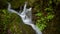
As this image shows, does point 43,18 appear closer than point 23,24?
No

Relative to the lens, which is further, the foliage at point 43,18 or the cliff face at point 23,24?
the foliage at point 43,18

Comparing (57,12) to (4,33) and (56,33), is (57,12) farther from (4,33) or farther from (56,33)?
(4,33)

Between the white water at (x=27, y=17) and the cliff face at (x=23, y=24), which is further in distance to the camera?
the white water at (x=27, y=17)

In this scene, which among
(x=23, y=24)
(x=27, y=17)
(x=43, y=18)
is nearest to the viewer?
(x=23, y=24)

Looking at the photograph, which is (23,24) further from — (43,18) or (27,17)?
(43,18)

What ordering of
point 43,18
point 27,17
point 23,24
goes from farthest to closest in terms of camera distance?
point 27,17 → point 43,18 → point 23,24

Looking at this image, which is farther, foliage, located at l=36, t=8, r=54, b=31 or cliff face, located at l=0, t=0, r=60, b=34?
foliage, located at l=36, t=8, r=54, b=31

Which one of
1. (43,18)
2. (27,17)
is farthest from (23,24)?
(43,18)

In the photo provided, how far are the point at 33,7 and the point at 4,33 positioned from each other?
6.61 ft

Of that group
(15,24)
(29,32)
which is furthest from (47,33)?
(15,24)

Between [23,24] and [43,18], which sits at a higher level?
[43,18]

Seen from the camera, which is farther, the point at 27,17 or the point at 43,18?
the point at 27,17

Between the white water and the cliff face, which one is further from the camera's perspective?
the white water

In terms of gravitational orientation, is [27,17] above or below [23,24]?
above
